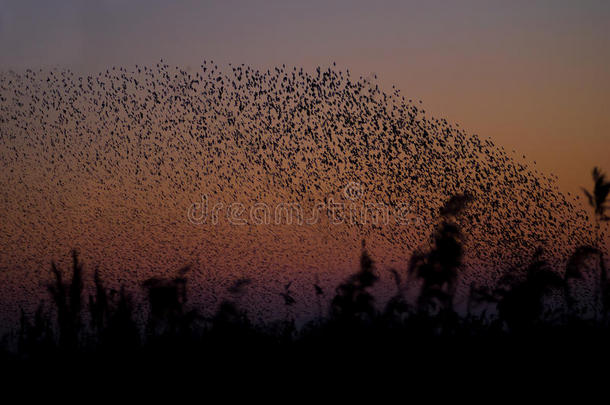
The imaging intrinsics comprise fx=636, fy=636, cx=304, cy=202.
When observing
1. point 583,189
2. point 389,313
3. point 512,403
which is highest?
point 583,189

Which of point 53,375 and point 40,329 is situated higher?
point 40,329

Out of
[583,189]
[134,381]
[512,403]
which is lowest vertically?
[512,403]

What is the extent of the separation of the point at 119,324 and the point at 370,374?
4.63m

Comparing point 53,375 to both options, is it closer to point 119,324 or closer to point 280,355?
point 119,324

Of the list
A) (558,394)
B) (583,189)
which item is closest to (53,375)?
(558,394)

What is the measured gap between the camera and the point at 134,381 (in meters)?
9.58

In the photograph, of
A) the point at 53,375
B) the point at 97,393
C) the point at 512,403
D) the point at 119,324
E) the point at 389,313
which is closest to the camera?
the point at 512,403

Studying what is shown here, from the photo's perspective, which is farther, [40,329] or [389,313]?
[389,313]

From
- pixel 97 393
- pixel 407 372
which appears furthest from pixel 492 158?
pixel 97 393

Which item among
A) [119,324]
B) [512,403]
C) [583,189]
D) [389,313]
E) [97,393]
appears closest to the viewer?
[512,403]

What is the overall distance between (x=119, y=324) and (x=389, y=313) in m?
5.05

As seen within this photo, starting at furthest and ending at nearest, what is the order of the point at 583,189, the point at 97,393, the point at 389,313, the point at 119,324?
the point at 583,189, the point at 389,313, the point at 119,324, the point at 97,393

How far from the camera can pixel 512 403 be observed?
26.9 ft

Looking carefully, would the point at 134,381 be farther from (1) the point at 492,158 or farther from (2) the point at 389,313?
(1) the point at 492,158
